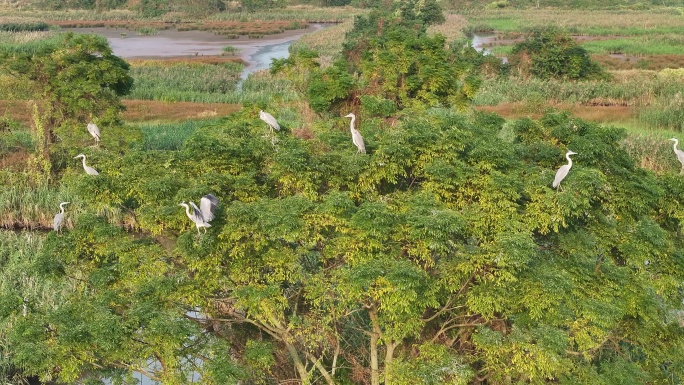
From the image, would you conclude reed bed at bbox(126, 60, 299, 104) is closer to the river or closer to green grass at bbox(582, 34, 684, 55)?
the river

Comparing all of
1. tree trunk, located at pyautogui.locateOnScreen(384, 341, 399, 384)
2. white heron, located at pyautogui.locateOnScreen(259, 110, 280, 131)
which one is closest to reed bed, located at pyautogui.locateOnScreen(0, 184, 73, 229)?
white heron, located at pyautogui.locateOnScreen(259, 110, 280, 131)

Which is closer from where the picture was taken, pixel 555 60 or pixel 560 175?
pixel 560 175

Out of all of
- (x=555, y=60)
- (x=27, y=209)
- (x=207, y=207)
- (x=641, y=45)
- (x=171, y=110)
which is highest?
(x=207, y=207)

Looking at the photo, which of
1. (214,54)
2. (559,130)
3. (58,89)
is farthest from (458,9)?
(559,130)

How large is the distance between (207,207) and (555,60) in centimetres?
3068

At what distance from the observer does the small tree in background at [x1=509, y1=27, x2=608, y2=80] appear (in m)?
34.1

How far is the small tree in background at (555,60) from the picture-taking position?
34.1 meters

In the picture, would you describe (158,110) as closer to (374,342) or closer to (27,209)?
(27,209)

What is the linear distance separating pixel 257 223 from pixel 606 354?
589 cm

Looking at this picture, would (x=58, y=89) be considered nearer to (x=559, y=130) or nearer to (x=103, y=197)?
(x=103, y=197)

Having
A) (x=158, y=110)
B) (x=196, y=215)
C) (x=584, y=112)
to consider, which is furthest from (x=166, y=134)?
(x=584, y=112)

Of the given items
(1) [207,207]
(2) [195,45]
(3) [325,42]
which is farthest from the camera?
(2) [195,45]

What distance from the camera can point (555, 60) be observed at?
3419 cm

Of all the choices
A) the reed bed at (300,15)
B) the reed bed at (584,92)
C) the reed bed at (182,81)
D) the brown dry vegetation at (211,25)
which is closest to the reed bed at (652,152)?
the reed bed at (584,92)
